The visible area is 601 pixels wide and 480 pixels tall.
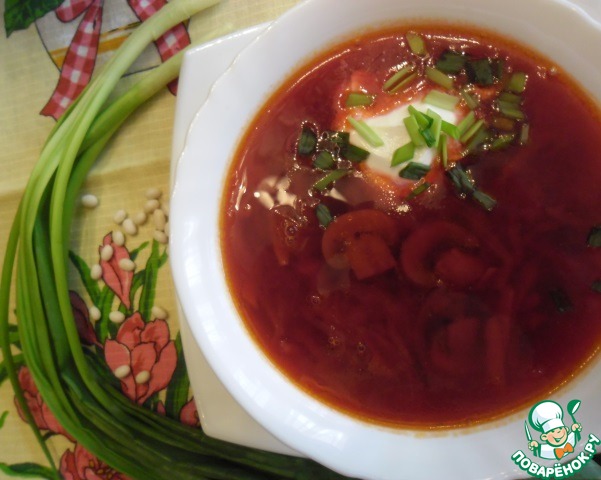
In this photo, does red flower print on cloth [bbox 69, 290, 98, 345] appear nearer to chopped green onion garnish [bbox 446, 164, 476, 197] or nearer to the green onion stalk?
the green onion stalk

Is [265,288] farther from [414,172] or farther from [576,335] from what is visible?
[576,335]

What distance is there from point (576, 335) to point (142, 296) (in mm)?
1514

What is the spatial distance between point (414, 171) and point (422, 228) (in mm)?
166

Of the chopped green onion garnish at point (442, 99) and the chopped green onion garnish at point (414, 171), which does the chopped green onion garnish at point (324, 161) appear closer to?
the chopped green onion garnish at point (414, 171)

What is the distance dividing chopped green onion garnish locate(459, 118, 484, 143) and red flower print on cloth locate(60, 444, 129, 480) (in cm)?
178

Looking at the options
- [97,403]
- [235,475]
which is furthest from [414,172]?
[97,403]

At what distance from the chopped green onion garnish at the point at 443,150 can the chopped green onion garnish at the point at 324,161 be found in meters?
0.30

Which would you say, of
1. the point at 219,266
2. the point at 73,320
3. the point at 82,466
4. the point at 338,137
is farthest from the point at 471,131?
the point at 82,466

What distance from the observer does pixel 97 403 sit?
2068 mm

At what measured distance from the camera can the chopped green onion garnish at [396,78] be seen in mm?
1596

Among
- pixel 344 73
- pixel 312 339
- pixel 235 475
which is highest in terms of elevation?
pixel 344 73

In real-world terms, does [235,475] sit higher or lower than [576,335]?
lower

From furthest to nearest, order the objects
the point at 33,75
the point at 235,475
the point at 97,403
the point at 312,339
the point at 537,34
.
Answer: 1. the point at 33,75
2. the point at 97,403
3. the point at 235,475
4. the point at 312,339
5. the point at 537,34

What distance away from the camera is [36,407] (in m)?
2.26
